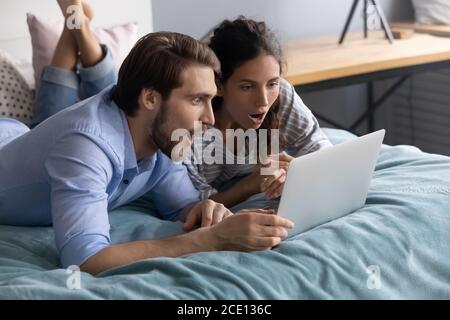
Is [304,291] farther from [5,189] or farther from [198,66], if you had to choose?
[5,189]

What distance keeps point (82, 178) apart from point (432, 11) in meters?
2.26

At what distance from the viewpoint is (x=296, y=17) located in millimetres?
3076

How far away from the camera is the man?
4.22 ft

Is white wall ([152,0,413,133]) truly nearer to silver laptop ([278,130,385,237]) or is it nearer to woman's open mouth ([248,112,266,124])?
woman's open mouth ([248,112,266,124])

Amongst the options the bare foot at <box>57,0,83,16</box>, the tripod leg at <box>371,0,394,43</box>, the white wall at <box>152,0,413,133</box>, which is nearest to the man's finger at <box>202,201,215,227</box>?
the bare foot at <box>57,0,83,16</box>

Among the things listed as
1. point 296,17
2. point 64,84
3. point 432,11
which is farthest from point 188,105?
point 432,11

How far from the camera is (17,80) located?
2.12 meters

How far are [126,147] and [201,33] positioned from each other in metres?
1.51

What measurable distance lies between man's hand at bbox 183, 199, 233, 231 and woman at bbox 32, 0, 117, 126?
2.30 ft

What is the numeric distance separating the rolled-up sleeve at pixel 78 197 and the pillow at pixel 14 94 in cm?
74

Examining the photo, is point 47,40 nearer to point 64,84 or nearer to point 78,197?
point 64,84

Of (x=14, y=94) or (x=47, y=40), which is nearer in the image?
(x=14, y=94)
